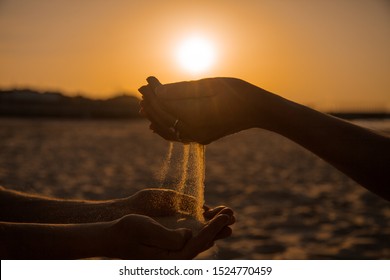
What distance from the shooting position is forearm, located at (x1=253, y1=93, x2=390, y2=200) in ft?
9.12

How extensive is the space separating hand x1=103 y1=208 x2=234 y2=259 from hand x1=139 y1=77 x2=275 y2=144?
658 mm

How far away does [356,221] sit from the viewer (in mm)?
14281

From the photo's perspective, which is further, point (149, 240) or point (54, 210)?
point (54, 210)

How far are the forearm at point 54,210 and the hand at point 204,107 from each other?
53 cm

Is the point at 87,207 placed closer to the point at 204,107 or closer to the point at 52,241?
the point at 52,241

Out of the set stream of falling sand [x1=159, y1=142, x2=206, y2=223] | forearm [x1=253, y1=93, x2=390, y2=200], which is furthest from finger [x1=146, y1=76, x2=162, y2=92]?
forearm [x1=253, y1=93, x2=390, y2=200]

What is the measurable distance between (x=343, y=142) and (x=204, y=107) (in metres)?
0.78

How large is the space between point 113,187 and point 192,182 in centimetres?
1674

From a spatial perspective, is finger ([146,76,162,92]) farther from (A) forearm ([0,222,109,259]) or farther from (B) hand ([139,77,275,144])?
(A) forearm ([0,222,109,259])

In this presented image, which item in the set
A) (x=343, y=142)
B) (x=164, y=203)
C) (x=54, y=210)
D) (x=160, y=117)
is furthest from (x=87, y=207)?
(x=343, y=142)

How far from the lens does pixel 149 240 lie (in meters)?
2.67

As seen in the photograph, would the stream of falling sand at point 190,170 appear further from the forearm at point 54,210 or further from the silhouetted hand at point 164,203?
the forearm at point 54,210

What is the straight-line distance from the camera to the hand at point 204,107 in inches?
124

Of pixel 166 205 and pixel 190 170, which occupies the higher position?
pixel 190 170
